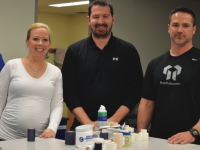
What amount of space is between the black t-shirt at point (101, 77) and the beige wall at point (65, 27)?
5.04m

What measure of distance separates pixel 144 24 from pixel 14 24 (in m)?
2.87

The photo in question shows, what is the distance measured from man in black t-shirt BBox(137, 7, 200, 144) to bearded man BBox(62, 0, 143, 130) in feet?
0.65

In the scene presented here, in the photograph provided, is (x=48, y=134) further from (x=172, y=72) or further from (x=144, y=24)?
(x=144, y=24)

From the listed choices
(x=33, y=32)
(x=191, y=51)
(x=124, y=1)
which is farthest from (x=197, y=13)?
(x=33, y=32)

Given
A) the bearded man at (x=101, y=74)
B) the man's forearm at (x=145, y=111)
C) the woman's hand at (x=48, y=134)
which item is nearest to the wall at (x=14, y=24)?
the bearded man at (x=101, y=74)

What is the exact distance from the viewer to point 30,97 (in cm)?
237

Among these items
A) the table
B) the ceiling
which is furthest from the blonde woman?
the ceiling

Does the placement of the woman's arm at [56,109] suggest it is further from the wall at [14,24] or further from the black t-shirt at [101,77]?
the wall at [14,24]

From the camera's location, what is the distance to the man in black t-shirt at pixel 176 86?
2.43 meters

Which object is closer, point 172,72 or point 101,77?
point 172,72

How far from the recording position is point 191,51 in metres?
2.56

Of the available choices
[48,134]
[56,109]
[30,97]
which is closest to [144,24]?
[56,109]

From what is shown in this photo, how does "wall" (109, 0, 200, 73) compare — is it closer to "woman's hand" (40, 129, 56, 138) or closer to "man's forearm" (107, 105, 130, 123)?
"man's forearm" (107, 105, 130, 123)

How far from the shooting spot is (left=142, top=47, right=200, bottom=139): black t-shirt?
2422 millimetres
